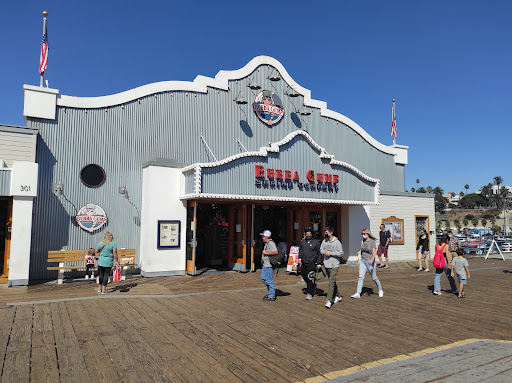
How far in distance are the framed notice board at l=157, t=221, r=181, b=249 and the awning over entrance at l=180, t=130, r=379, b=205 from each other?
114 centimetres

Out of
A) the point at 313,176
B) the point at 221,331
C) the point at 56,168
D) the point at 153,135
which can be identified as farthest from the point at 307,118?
the point at 221,331

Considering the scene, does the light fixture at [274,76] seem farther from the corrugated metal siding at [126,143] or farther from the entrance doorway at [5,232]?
the entrance doorway at [5,232]

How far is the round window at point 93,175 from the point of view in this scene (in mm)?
13398

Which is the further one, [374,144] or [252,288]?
[374,144]

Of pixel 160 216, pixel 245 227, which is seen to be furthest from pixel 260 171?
pixel 160 216

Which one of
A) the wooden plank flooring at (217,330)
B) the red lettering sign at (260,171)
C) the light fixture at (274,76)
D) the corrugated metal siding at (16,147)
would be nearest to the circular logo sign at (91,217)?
the corrugated metal siding at (16,147)

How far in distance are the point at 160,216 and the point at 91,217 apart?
2495 millimetres

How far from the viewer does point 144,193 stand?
45.9 feet

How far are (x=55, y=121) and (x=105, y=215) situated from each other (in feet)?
12.2

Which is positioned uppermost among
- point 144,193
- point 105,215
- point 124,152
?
point 124,152

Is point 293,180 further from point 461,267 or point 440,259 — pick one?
point 461,267

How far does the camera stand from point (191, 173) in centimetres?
1288

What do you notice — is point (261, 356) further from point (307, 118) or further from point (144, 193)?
point (307, 118)

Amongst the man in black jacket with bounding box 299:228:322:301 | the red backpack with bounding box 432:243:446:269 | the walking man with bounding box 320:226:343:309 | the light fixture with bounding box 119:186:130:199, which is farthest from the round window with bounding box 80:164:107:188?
the red backpack with bounding box 432:243:446:269
